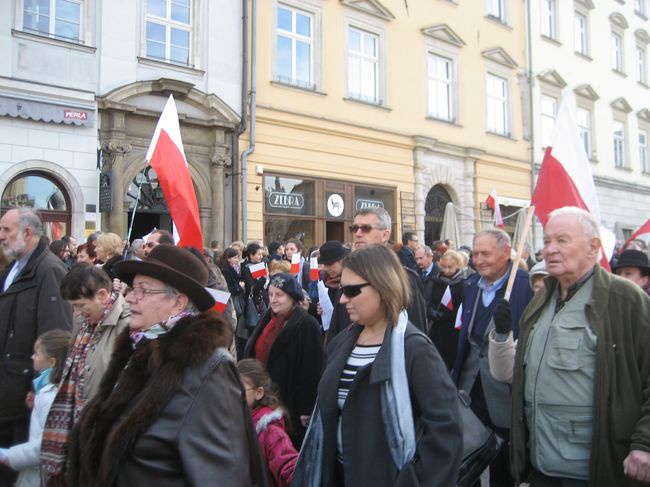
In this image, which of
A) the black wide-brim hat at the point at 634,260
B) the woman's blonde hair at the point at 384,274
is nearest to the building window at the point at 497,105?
the black wide-brim hat at the point at 634,260

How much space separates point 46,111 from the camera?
→ 10.3 m

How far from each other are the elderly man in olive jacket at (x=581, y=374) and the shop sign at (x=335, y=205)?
1193 cm

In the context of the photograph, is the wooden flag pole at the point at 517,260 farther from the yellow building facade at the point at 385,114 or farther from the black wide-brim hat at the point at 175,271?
the yellow building facade at the point at 385,114

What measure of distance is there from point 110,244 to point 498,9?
18.3 meters

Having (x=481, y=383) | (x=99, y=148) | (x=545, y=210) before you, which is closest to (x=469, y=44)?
(x=99, y=148)

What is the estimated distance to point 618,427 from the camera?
2.62m

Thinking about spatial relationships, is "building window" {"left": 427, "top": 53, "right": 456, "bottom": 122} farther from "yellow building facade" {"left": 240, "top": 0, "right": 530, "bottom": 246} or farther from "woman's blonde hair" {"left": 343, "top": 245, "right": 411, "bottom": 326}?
"woman's blonde hair" {"left": 343, "top": 245, "right": 411, "bottom": 326}

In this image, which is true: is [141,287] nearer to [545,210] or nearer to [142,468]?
[142,468]

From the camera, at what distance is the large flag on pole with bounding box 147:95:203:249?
5.48 metres

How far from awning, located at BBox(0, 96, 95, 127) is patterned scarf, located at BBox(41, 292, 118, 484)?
26.7ft

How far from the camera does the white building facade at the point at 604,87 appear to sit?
21.5 metres

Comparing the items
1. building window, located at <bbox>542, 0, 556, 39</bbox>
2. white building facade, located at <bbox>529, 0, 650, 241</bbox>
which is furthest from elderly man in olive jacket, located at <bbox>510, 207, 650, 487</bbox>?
building window, located at <bbox>542, 0, 556, 39</bbox>

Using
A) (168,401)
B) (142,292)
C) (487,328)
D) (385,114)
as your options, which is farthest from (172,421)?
(385,114)

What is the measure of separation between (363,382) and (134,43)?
10804 millimetres
